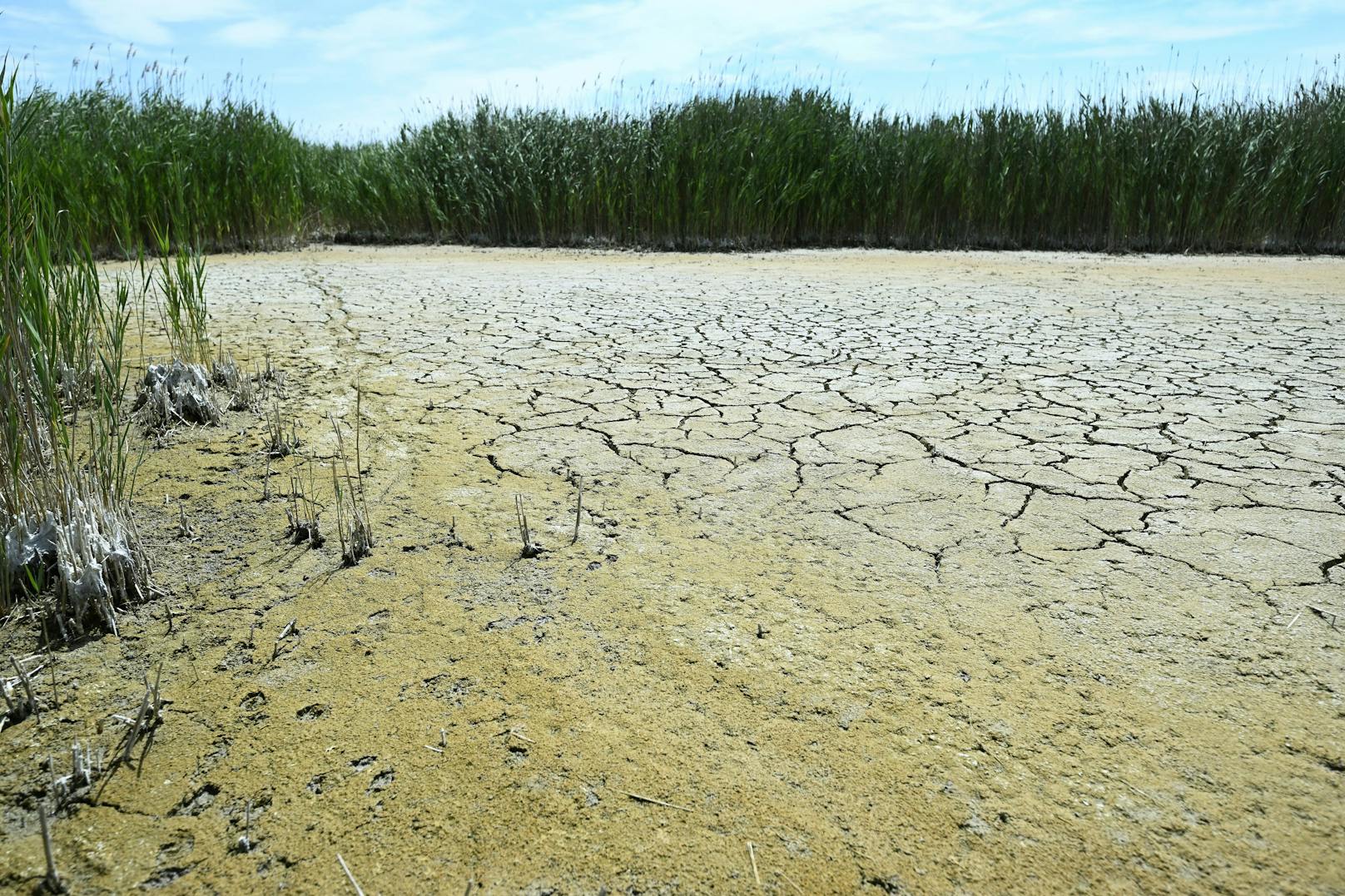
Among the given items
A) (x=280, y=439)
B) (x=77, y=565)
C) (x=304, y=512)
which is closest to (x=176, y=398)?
(x=280, y=439)

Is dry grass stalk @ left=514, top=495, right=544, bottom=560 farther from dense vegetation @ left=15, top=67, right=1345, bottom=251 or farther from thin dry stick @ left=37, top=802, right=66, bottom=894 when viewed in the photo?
dense vegetation @ left=15, top=67, right=1345, bottom=251

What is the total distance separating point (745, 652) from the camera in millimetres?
1810

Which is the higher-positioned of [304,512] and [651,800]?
[304,512]

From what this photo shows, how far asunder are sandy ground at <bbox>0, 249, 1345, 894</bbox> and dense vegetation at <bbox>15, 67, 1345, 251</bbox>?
626 cm

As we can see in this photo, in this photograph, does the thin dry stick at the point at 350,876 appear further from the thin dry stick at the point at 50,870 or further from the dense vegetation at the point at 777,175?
the dense vegetation at the point at 777,175

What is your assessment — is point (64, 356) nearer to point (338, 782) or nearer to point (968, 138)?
point (338, 782)

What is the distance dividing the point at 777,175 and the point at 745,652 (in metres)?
8.42

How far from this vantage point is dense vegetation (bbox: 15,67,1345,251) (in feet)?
29.0

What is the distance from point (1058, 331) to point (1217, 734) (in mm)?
3708

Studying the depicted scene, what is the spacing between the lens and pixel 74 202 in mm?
7023

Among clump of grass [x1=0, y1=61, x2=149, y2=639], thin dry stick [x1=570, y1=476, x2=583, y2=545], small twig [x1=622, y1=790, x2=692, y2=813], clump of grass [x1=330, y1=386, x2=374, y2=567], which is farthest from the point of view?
thin dry stick [x1=570, y1=476, x2=583, y2=545]

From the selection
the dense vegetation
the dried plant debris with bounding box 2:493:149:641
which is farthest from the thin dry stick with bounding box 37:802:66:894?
the dense vegetation

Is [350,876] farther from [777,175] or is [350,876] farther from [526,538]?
[777,175]

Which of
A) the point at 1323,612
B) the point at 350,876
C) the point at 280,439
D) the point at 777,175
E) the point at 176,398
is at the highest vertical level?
the point at 777,175
